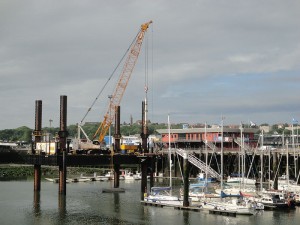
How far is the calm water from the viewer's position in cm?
6209

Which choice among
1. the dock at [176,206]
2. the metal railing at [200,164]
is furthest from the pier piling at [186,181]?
the metal railing at [200,164]

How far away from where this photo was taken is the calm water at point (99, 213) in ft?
204

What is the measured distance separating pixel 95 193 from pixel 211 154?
4048 cm

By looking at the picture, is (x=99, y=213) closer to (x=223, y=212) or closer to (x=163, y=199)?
(x=163, y=199)

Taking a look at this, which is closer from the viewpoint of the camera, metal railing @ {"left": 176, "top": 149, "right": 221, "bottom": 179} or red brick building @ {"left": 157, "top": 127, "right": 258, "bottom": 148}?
metal railing @ {"left": 176, "top": 149, "right": 221, "bottom": 179}

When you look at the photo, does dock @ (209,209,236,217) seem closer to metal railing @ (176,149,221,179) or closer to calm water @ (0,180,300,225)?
calm water @ (0,180,300,225)

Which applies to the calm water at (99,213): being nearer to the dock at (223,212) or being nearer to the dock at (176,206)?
the dock at (176,206)

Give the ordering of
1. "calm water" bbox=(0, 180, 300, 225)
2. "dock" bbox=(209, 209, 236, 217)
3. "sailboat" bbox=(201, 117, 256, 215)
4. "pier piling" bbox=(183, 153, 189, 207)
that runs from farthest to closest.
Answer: "pier piling" bbox=(183, 153, 189, 207)
"sailboat" bbox=(201, 117, 256, 215)
"dock" bbox=(209, 209, 236, 217)
"calm water" bbox=(0, 180, 300, 225)

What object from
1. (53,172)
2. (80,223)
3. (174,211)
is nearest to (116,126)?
(174,211)

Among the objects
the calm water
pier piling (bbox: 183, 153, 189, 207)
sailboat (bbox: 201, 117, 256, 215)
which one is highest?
pier piling (bbox: 183, 153, 189, 207)

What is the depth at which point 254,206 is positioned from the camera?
224 feet

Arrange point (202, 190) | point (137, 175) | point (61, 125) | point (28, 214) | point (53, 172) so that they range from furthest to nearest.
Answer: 1. point (53, 172)
2. point (137, 175)
3. point (61, 125)
4. point (202, 190)
5. point (28, 214)

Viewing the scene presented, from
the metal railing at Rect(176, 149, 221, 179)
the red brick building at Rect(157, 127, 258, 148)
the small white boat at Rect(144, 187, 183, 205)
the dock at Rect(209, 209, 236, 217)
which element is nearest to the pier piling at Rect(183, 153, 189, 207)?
the small white boat at Rect(144, 187, 183, 205)

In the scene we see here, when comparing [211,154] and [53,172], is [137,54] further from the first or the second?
[53,172]
